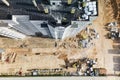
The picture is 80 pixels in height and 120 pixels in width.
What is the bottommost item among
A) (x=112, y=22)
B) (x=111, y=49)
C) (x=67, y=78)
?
(x=67, y=78)

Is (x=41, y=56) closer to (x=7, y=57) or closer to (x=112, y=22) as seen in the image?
(x=7, y=57)

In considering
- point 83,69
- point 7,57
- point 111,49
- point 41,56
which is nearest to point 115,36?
point 111,49

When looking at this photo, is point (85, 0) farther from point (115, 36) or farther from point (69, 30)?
point (115, 36)

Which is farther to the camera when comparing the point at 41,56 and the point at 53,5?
the point at 41,56

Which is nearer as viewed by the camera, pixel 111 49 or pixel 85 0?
pixel 85 0

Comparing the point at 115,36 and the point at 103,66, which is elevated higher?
the point at 115,36

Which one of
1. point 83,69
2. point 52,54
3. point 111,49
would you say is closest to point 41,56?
point 52,54

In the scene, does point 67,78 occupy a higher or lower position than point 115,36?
lower
